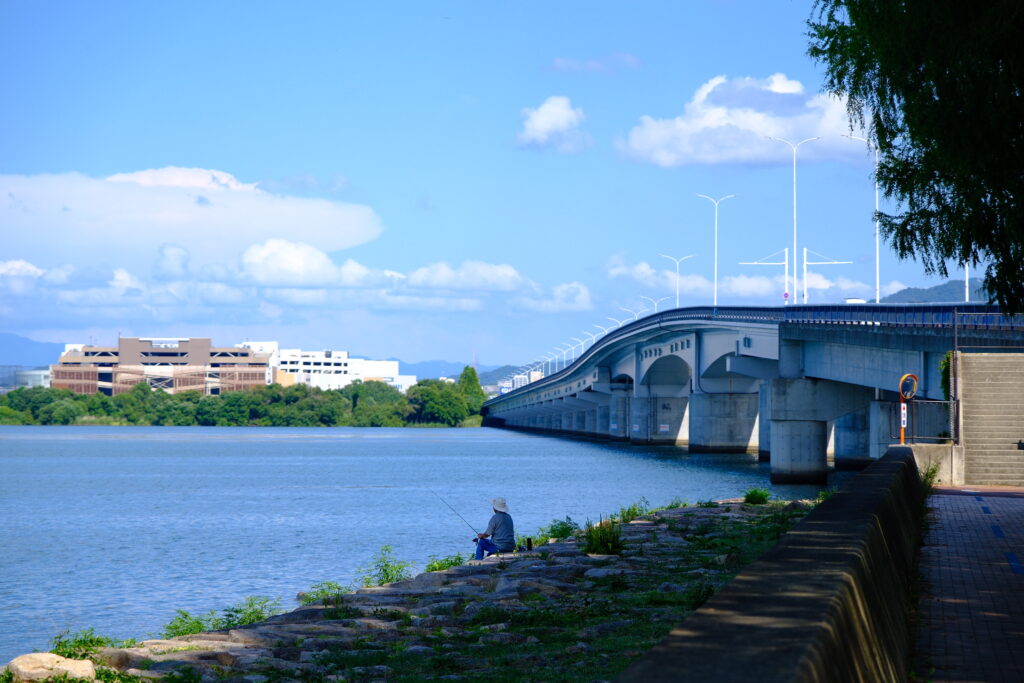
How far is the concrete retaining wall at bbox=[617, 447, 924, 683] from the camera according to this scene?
488cm

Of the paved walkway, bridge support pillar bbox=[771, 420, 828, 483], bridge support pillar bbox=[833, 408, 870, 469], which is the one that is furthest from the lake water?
the paved walkway

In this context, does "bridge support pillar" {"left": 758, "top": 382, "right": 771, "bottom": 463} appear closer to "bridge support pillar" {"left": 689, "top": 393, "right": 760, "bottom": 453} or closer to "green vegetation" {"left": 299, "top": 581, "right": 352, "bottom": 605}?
"bridge support pillar" {"left": 689, "top": 393, "right": 760, "bottom": 453}

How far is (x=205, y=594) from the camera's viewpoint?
1032 inches

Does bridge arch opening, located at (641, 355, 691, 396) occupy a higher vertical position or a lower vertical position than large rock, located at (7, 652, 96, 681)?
higher

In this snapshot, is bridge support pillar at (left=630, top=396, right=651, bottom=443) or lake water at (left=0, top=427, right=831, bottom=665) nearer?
lake water at (left=0, top=427, right=831, bottom=665)

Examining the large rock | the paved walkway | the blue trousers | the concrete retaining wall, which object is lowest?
the large rock

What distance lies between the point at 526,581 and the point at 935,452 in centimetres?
1836

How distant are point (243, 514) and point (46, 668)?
3711cm

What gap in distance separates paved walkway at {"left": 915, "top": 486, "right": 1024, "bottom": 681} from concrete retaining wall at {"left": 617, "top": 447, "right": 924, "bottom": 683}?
52cm

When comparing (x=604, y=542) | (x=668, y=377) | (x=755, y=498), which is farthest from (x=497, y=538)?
(x=668, y=377)

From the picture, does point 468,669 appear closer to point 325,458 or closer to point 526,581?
point 526,581

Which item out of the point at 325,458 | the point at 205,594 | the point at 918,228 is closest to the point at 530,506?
the point at 205,594

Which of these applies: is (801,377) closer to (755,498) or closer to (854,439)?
(854,439)

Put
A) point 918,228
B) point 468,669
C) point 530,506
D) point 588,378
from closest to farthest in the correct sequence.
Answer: point 468,669, point 918,228, point 530,506, point 588,378
